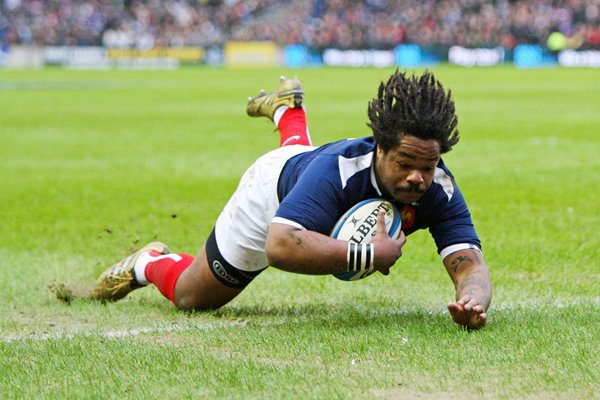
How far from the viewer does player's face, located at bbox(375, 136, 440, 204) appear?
217 inches

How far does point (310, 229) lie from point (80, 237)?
505cm

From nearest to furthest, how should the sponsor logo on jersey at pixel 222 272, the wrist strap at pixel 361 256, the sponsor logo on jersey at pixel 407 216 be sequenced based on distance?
1. the wrist strap at pixel 361 256
2. the sponsor logo on jersey at pixel 407 216
3. the sponsor logo on jersey at pixel 222 272

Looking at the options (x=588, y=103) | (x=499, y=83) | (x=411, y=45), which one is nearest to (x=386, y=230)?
(x=588, y=103)

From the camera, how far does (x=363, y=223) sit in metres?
5.73

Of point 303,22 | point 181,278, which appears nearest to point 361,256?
point 181,278

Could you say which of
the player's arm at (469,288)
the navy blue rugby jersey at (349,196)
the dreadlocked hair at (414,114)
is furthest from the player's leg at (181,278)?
the dreadlocked hair at (414,114)

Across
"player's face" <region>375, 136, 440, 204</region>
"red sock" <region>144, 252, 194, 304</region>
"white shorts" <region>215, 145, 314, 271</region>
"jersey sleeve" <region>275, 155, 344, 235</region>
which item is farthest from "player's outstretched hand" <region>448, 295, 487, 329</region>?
"red sock" <region>144, 252, 194, 304</region>

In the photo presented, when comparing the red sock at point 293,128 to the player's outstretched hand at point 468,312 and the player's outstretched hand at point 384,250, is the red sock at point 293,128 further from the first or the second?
the player's outstretched hand at point 468,312

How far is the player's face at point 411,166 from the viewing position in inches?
217

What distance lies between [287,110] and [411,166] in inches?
93.2

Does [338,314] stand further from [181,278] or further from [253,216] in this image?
[181,278]

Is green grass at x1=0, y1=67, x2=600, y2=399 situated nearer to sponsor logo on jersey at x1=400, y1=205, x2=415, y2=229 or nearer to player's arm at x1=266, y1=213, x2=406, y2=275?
player's arm at x1=266, y1=213, x2=406, y2=275

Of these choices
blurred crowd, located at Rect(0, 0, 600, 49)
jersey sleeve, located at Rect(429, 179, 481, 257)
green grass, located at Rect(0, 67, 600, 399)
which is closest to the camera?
green grass, located at Rect(0, 67, 600, 399)

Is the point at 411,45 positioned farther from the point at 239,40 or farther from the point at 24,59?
the point at 24,59
